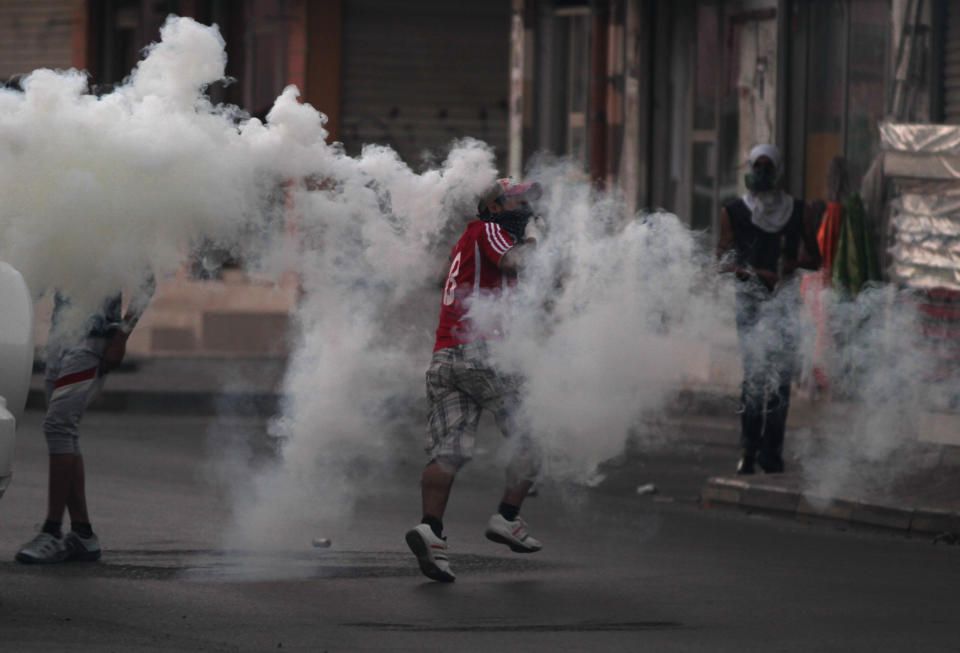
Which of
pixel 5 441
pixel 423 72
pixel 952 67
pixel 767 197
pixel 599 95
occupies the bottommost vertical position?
pixel 5 441

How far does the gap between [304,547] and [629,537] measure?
171 cm

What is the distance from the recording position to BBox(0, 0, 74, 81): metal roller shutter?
27.5 metres

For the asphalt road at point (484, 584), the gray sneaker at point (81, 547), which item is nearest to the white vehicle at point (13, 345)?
the asphalt road at point (484, 584)

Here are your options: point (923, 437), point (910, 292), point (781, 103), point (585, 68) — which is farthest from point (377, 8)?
point (923, 437)

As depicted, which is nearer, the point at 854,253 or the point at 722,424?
the point at 854,253

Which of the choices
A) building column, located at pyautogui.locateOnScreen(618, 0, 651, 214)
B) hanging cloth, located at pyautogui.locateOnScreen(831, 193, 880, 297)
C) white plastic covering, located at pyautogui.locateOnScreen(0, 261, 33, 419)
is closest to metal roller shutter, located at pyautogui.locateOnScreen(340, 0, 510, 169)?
building column, located at pyautogui.locateOnScreen(618, 0, 651, 214)

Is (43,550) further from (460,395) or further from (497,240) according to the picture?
(497,240)

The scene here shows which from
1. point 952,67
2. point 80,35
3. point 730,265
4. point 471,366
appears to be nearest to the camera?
point 471,366

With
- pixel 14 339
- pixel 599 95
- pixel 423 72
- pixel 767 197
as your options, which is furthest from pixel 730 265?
pixel 423 72

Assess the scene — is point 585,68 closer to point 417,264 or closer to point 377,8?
point 377,8

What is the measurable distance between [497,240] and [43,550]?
237 cm

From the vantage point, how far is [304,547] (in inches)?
352

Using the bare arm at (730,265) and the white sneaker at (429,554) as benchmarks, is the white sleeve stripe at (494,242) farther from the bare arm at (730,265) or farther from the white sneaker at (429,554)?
the bare arm at (730,265)

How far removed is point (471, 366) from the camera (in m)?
8.16
